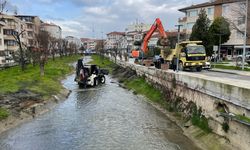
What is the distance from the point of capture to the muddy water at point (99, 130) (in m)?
14.4

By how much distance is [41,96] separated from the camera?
81.3ft

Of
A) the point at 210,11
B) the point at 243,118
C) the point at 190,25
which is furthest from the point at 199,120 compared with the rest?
the point at 190,25

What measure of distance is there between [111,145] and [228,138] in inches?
234

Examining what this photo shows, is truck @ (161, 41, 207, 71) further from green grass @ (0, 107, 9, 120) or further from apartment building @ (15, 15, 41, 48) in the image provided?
apartment building @ (15, 15, 41, 48)

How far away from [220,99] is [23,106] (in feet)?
48.8

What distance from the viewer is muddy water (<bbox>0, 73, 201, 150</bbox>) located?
1438 centimetres

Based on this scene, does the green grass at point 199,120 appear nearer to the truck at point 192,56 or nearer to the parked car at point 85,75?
the truck at point 192,56

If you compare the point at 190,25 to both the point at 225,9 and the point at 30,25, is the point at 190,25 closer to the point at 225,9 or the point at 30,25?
the point at 225,9

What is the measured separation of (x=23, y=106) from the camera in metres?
21.1

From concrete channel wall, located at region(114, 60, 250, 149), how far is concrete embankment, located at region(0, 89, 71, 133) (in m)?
11.3

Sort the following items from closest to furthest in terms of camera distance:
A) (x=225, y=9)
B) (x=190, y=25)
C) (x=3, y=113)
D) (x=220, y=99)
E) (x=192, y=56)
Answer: (x=220, y=99), (x=3, y=113), (x=192, y=56), (x=225, y=9), (x=190, y=25)

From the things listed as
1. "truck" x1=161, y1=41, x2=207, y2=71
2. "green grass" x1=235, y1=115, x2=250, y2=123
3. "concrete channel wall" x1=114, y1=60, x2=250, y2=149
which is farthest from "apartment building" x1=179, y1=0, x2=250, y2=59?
"green grass" x1=235, y1=115, x2=250, y2=123

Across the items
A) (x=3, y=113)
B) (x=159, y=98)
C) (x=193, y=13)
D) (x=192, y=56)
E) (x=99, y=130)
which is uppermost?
(x=193, y=13)

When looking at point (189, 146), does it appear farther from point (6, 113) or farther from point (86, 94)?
point (86, 94)
